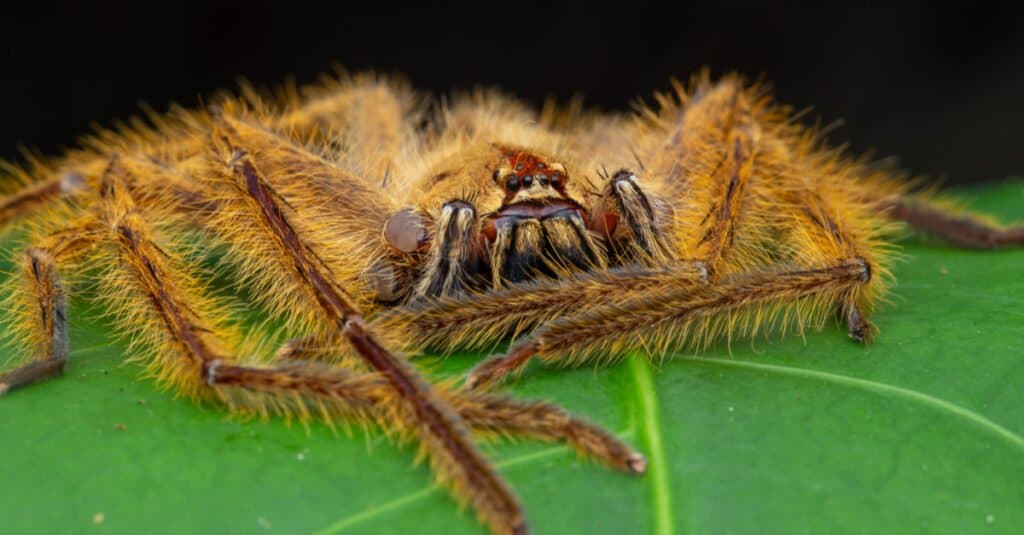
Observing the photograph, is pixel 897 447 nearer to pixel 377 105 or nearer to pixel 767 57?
pixel 377 105

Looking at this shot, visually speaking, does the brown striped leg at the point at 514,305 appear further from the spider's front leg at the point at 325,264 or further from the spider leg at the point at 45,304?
the spider leg at the point at 45,304

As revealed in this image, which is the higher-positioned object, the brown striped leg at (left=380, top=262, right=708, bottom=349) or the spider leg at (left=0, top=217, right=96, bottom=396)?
the brown striped leg at (left=380, top=262, right=708, bottom=349)

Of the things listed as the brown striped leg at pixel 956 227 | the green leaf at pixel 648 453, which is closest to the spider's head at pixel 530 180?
the green leaf at pixel 648 453

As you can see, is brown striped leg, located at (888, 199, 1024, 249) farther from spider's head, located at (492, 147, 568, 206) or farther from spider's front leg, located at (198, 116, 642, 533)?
spider's front leg, located at (198, 116, 642, 533)

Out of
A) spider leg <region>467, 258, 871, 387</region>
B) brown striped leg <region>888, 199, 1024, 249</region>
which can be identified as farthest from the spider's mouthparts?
brown striped leg <region>888, 199, 1024, 249</region>

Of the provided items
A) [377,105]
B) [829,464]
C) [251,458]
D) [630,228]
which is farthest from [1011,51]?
[251,458]

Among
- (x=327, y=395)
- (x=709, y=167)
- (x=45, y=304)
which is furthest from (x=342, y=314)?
(x=709, y=167)

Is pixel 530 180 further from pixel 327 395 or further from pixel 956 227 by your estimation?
pixel 956 227

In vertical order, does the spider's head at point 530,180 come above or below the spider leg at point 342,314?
above
